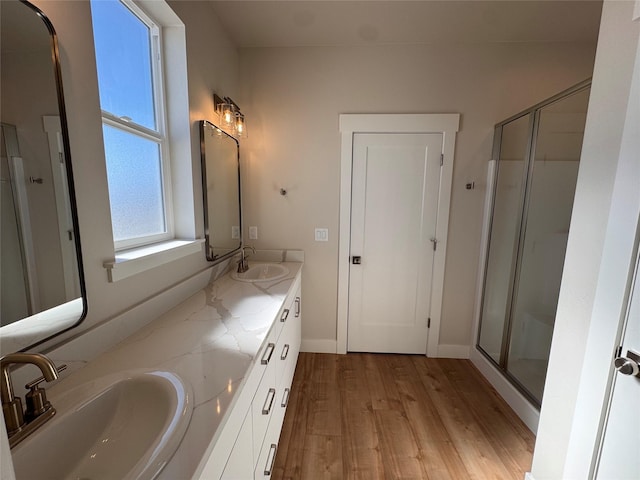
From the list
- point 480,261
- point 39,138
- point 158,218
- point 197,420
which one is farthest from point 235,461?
point 480,261

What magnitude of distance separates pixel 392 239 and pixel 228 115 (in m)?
1.61

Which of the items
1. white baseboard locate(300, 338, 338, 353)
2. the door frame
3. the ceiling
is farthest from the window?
white baseboard locate(300, 338, 338, 353)

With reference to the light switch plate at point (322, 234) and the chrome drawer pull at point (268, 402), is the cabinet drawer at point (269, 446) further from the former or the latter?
the light switch plate at point (322, 234)

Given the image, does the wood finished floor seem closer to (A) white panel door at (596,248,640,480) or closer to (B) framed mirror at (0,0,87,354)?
(A) white panel door at (596,248,640,480)

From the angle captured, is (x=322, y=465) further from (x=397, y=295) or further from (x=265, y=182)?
(x=265, y=182)

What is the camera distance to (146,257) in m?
1.13

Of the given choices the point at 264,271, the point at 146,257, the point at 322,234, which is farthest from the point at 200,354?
the point at 322,234

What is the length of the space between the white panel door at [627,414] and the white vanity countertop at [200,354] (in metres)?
1.27

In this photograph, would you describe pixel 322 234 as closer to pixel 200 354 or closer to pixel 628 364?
pixel 200 354

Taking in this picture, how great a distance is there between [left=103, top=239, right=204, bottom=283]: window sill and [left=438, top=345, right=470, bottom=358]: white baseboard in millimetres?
2252

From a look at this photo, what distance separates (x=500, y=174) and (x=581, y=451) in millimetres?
1781

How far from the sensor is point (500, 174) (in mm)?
2146

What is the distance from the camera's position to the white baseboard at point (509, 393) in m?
1.72

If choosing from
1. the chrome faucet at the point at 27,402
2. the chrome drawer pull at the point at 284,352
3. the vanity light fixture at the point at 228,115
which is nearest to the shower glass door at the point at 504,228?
the chrome drawer pull at the point at 284,352
